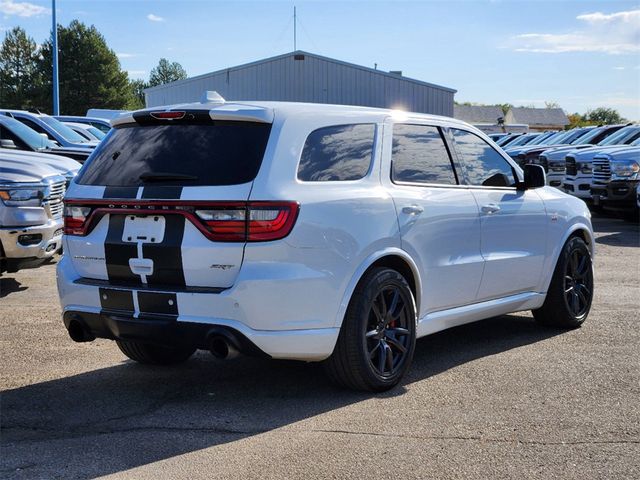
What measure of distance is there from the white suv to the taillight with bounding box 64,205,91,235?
13mm

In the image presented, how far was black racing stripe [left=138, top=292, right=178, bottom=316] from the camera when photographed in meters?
5.00

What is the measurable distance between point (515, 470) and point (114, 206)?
269 centimetres

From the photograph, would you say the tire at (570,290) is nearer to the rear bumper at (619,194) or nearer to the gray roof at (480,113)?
the rear bumper at (619,194)

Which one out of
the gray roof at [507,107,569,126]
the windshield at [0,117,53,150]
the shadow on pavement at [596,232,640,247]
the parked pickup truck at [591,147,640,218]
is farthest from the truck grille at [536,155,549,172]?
the gray roof at [507,107,569,126]

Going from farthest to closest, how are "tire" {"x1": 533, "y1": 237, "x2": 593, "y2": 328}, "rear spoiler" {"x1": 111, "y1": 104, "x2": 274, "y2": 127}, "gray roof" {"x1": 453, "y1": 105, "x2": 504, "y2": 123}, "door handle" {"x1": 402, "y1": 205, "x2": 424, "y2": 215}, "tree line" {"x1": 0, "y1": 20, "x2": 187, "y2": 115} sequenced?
"gray roof" {"x1": 453, "y1": 105, "x2": 504, "y2": 123} → "tree line" {"x1": 0, "y1": 20, "x2": 187, "y2": 115} → "tire" {"x1": 533, "y1": 237, "x2": 593, "y2": 328} → "door handle" {"x1": 402, "y1": 205, "x2": 424, "y2": 215} → "rear spoiler" {"x1": 111, "y1": 104, "x2": 274, "y2": 127}

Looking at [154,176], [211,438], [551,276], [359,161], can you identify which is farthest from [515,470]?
[551,276]

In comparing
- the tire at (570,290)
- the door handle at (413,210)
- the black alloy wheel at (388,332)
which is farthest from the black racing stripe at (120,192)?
the tire at (570,290)

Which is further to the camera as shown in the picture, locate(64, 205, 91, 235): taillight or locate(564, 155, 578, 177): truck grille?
locate(564, 155, 578, 177): truck grille

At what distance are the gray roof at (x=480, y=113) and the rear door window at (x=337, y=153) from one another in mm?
110138

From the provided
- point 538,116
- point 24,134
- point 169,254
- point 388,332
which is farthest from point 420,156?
point 538,116

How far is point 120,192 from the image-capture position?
524 cm

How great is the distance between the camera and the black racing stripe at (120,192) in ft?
17.0

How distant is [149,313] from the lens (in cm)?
510

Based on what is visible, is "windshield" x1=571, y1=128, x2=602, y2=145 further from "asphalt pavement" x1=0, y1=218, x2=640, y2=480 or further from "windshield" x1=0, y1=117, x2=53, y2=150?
"asphalt pavement" x1=0, y1=218, x2=640, y2=480
